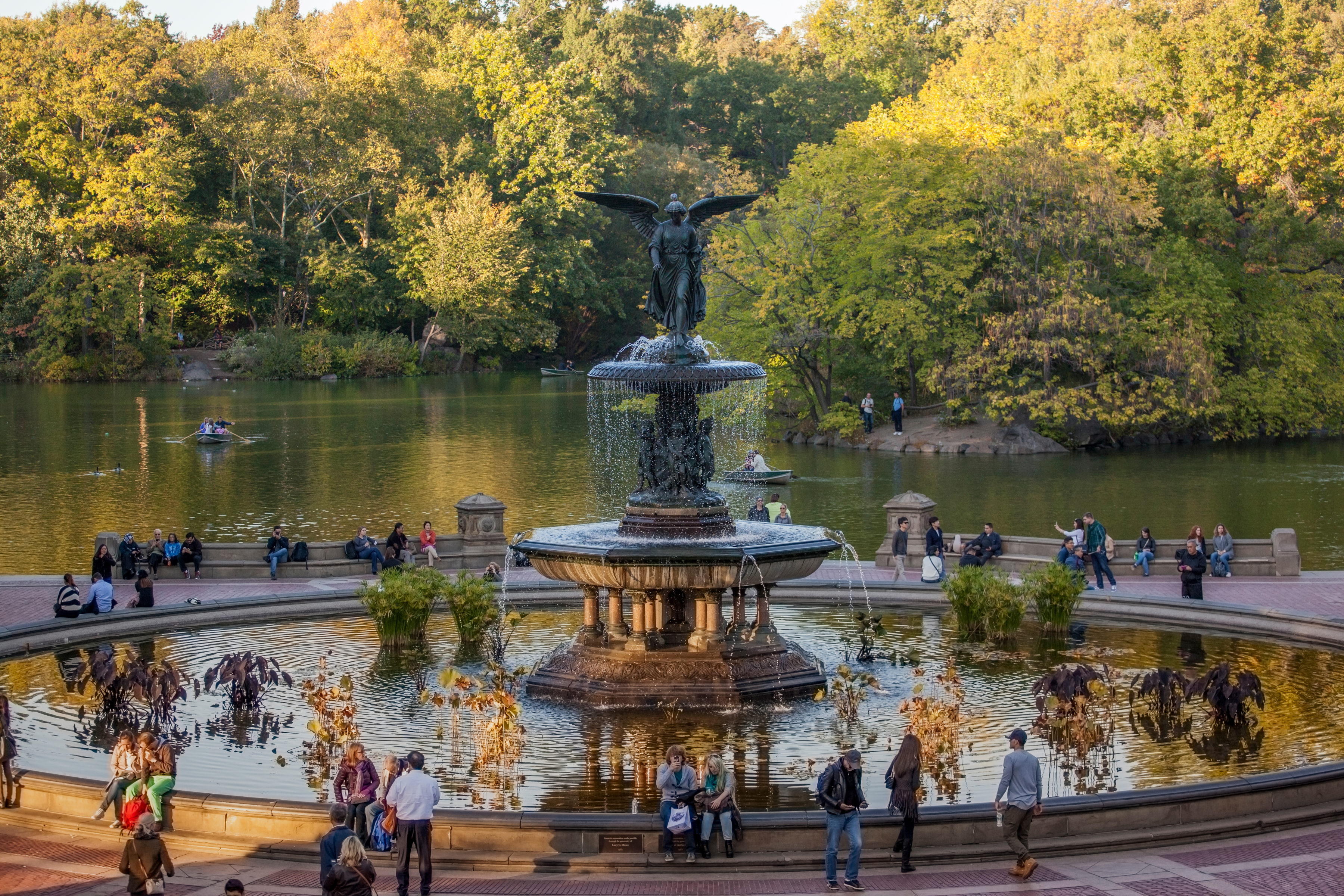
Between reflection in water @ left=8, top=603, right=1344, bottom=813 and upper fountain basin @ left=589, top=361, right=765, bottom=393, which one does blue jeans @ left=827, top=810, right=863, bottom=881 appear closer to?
reflection in water @ left=8, top=603, right=1344, bottom=813

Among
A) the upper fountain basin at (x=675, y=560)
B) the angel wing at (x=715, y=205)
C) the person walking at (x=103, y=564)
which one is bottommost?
the person walking at (x=103, y=564)

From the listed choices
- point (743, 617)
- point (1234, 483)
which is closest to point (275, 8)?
point (1234, 483)

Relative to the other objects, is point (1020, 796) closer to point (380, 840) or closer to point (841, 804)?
point (841, 804)

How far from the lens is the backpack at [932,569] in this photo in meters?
27.7

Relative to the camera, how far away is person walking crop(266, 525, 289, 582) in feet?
94.4

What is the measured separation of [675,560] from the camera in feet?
61.6

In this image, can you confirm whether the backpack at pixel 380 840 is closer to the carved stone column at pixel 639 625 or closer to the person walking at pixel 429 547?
the carved stone column at pixel 639 625

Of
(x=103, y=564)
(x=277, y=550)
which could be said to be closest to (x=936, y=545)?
(x=277, y=550)

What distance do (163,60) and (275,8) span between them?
45.9 metres

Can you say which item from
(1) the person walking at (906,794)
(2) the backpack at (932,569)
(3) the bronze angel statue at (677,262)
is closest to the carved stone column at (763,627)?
(3) the bronze angel statue at (677,262)

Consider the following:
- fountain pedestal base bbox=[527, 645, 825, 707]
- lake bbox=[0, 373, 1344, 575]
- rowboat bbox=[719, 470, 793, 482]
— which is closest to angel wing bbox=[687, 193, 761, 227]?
fountain pedestal base bbox=[527, 645, 825, 707]

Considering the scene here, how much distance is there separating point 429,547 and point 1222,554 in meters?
15.0

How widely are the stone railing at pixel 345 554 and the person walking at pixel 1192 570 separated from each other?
1259 cm

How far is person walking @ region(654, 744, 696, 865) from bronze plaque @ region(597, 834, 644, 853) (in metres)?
0.28
